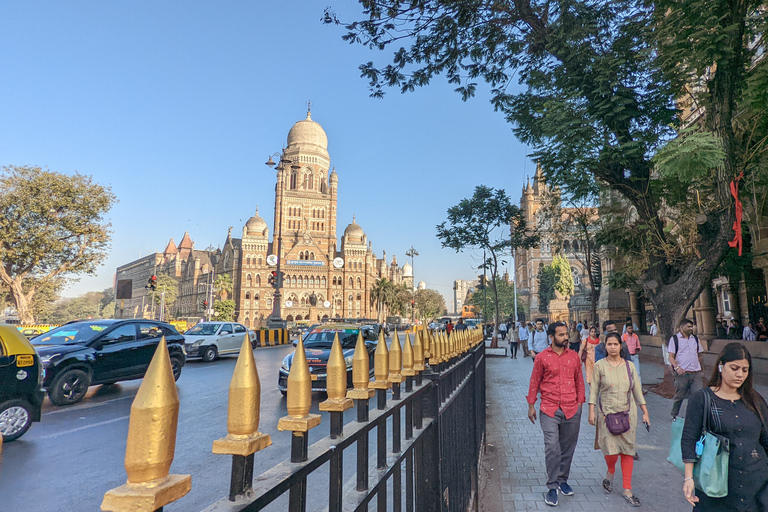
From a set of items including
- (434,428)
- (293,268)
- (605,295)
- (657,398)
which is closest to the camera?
(434,428)

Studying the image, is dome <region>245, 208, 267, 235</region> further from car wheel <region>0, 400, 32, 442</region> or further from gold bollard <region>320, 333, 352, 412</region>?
gold bollard <region>320, 333, 352, 412</region>

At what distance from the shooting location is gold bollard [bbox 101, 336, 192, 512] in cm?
77

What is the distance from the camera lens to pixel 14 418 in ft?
18.3

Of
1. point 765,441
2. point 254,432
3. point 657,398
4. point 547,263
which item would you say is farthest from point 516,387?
point 547,263

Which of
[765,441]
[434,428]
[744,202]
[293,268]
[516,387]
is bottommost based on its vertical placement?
[516,387]

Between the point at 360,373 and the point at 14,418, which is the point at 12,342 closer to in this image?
the point at 14,418

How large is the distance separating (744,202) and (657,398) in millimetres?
5915

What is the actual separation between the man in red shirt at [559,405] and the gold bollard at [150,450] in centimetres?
462

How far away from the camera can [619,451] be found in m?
4.71

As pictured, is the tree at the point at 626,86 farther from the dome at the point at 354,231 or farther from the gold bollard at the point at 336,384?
the dome at the point at 354,231

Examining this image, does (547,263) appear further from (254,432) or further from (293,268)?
(254,432)

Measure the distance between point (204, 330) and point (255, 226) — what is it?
66.1 metres

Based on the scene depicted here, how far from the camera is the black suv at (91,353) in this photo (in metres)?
8.12

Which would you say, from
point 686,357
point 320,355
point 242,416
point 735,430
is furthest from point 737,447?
point 320,355
